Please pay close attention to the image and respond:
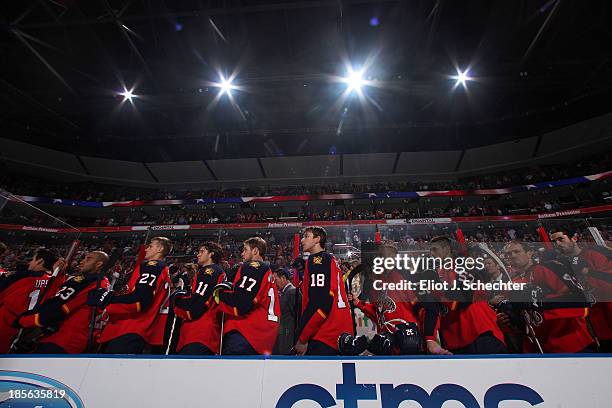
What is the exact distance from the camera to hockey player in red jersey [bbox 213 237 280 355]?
2.31 m

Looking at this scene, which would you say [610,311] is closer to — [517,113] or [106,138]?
[517,113]

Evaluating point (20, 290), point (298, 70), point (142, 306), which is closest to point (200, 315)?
point (142, 306)

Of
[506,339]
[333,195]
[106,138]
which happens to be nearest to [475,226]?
[506,339]

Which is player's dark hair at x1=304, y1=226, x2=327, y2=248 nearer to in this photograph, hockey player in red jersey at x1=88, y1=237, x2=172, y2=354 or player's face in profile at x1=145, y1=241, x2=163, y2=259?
hockey player in red jersey at x1=88, y1=237, x2=172, y2=354

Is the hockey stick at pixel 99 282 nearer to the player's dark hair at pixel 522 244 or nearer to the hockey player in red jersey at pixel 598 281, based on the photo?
the player's dark hair at pixel 522 244

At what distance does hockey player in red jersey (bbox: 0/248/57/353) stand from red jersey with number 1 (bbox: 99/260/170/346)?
1.29 m

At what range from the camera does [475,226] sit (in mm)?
3506

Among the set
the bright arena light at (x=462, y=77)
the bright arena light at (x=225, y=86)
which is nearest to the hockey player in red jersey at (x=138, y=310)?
the bright arena light at (x=225, y=86)

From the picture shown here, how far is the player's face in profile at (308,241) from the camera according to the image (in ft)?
9.02

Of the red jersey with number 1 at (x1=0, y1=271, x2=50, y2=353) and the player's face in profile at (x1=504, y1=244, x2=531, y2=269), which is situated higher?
the player's face in profile at (x1=504, y1=244, x2=531, y2=269)

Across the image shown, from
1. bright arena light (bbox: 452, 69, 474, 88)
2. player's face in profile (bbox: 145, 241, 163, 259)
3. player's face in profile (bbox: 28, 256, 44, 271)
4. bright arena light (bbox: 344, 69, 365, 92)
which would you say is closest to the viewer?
player's face in profile (bbox: 145, 241, 163, 259)

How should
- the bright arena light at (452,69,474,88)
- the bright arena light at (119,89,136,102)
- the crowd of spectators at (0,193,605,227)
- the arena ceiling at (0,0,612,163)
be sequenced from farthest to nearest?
the crowd of spectators at (0,193,605,227) < the bright arena light at (119,89,136,102) < the bright arena light at (452,69,474,88) < the arena ceiling at (0,0,612,163)

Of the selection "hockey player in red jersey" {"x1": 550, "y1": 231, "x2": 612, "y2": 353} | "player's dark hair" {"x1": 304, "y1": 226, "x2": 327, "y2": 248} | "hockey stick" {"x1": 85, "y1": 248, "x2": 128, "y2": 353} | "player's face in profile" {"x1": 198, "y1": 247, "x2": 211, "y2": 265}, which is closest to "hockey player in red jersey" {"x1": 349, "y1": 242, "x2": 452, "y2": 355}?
"player's dark hair" {"x1": 304, "y1": 226, "x2": 327, "y2": 248}

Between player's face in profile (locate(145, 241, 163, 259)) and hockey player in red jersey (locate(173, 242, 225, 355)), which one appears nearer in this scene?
hockey player in red jersey (locate(173, 242, 225, 355))
